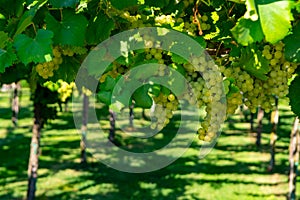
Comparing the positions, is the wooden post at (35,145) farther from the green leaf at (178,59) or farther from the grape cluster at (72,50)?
the green leaf at (178,59)

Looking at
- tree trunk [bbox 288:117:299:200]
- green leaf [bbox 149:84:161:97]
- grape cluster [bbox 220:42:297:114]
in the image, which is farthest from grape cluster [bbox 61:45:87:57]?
tree trunk [bbox 288:117:299:200]

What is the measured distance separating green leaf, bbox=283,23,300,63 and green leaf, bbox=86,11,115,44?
840 mm

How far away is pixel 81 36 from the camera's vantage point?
7.09 ft

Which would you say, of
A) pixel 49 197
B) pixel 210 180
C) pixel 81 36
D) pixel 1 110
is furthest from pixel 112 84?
pixel 1 110

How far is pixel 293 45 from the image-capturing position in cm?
196

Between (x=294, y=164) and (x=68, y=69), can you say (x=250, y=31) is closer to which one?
(x=68, y=69)

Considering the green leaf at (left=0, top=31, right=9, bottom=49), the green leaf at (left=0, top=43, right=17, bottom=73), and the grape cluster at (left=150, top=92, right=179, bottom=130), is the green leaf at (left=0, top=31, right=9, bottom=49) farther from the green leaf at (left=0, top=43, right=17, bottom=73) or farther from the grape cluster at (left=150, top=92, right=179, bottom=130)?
the grape cluster at (left=150, top=92, right=179, bottom=130)

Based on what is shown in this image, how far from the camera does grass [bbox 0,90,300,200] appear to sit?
38.1 feet

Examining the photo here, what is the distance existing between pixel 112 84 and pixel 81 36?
263 mm

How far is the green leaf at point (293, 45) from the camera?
1.95 meters

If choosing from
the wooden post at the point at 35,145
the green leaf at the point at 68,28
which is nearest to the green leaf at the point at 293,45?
the green leaf at the point at 68,28

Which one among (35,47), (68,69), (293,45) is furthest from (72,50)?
(293,45)

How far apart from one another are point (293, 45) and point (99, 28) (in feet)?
3.06

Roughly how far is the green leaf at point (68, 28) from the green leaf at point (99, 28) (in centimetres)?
16
